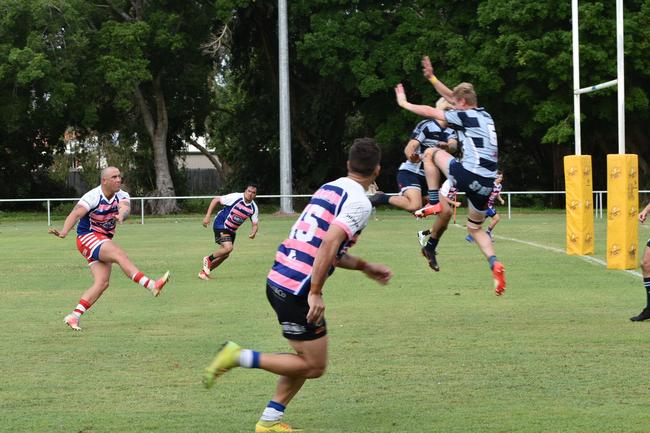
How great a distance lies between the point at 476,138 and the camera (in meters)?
11.4

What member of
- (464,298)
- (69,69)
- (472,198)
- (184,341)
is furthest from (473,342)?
(69,69)

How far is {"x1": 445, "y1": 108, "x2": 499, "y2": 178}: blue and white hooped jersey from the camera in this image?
1126cm

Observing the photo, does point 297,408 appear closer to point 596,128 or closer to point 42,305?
point 42,305

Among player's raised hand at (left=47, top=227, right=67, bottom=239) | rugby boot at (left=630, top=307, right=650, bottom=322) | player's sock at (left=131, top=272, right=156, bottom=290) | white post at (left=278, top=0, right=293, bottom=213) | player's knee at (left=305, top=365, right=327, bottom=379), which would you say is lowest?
rugby boot at (left=630, top=307, right=650, bottom=322)

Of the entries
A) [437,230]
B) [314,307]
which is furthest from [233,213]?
[314,307]

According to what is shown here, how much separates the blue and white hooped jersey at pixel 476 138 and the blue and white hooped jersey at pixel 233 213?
9031 millimetres

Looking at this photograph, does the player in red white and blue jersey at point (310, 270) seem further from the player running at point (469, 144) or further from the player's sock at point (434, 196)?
the player's sock at point (434, 196)

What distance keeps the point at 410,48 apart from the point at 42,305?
30913mm

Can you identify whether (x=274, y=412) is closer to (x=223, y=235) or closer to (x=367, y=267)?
(x=367, y=267)

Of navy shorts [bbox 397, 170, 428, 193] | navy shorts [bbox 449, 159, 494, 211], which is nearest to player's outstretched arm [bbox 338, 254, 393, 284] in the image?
navy shorts [bbox 449, 159, 494, 211]

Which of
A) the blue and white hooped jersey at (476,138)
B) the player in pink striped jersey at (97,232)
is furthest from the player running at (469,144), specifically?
the player in pink striped jersey at (97,232)

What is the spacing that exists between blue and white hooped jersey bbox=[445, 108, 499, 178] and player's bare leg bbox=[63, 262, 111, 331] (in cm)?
449

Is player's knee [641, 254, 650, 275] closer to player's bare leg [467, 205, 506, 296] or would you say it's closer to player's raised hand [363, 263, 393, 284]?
player's bare leg [467, 205, 506, 296]

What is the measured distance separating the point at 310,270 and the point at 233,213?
1321 centimetres
